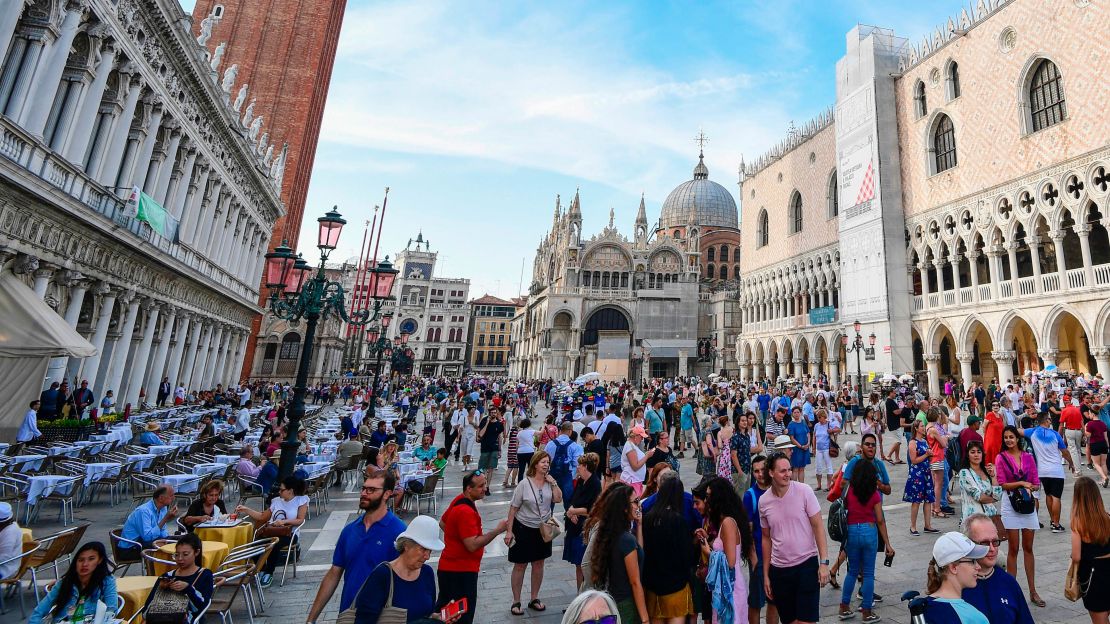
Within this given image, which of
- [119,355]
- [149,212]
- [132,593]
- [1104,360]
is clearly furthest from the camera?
[1104,360]

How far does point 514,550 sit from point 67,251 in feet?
43.6

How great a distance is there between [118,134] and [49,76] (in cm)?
316

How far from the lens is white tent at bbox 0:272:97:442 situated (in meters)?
9.49

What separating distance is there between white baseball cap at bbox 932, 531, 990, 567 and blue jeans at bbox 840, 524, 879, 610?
1.99 metres

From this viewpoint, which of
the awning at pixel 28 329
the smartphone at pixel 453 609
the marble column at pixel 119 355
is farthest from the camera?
the marble column at pixel 119 355

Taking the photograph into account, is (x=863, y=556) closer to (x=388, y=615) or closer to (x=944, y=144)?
(x=388, y=615)

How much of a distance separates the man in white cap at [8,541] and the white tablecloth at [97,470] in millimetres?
3878

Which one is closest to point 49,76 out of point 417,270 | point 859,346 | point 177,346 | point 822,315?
point 177,346

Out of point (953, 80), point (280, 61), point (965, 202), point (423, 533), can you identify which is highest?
point (280, 61)

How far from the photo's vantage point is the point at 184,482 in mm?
7312

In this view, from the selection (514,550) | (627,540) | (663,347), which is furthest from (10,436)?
(663,347)

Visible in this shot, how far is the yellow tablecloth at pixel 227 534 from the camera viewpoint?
475 cm

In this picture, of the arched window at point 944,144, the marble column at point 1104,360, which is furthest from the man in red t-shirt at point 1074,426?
the arched window at point 944,144

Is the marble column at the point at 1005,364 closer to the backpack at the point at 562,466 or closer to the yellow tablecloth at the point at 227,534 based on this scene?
the backpack at the point at 562,466
